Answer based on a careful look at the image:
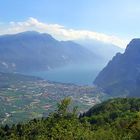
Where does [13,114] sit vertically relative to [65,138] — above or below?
below

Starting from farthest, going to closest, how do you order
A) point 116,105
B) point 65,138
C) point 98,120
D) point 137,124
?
point 116,105 < point 98,120 < point 137,124 < point 65,138

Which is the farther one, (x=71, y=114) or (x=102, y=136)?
(x=102, y=136)

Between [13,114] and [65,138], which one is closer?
[65,138]

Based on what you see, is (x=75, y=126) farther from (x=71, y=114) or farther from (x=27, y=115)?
(x=27, y=115)

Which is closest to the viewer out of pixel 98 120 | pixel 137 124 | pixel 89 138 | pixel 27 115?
pixel 89 138

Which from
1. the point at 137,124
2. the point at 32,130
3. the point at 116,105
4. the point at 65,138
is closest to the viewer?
the point at 65,138

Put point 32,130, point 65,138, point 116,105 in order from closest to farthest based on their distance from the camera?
1. point 65,138
2. point 32,130
3. point 116,105

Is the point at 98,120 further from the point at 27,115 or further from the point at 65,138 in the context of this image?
the point at 27,115

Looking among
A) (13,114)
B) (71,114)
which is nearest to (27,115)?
(13,114)

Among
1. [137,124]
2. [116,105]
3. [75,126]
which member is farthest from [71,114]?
[116,105]
